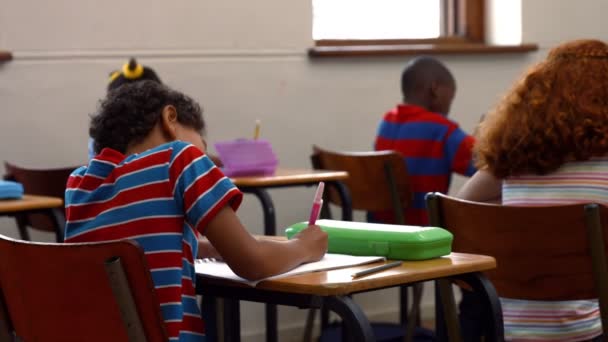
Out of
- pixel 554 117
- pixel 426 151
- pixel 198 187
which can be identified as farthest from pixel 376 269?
pixel 426 151

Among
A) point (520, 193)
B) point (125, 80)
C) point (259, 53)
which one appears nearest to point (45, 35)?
point (125, 80)

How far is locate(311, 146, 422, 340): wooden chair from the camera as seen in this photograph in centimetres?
361

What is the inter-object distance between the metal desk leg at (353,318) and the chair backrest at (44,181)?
1.79 metres

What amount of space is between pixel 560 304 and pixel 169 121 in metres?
0.97

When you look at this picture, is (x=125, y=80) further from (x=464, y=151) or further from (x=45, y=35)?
(x=464, y=151)

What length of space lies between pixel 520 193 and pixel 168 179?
996mm

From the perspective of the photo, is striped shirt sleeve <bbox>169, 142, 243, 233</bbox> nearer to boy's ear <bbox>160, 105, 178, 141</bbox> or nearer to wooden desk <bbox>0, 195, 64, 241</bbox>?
boy's ear <bbox>160, 105, 178, 141</bbox>

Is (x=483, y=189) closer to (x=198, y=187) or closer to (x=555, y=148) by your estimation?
(x=555, y=148)

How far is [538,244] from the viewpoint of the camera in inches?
83.7

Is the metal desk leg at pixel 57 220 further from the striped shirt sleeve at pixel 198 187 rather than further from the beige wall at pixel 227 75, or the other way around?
the striped shirt sleeve at pixel 198 187

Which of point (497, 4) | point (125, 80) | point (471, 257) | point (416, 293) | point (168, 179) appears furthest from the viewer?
point (497, 4)

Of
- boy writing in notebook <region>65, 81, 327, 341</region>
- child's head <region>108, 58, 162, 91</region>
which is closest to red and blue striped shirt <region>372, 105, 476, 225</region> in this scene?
child's head <region>108, 58, 162, 91</region>

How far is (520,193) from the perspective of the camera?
2.41 m

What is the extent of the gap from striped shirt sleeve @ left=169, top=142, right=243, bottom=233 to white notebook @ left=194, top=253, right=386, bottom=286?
112 mm
